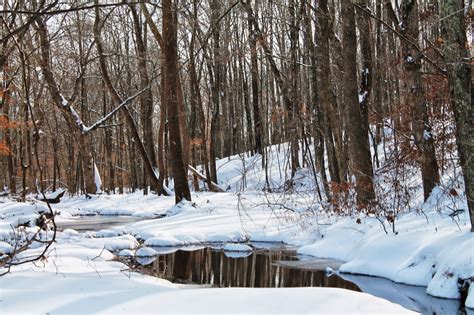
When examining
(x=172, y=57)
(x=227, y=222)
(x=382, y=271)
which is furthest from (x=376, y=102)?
(x=382, y=271)

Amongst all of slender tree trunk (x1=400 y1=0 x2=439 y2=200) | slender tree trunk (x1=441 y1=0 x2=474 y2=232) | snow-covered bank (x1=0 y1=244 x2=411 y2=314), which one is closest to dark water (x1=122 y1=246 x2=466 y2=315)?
slender tree trunk (x1=441 y1=0 x2=474 y2=232)

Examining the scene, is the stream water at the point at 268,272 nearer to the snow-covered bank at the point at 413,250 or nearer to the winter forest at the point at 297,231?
the winter forest at the point at 297,231

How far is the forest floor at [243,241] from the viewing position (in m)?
3.94

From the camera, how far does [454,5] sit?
626 centimetres

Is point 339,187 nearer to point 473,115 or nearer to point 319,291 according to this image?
point 473,115

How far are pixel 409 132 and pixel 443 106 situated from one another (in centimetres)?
92

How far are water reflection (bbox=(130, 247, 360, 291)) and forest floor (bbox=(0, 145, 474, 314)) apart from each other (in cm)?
59

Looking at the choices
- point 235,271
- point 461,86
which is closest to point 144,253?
point 235,271

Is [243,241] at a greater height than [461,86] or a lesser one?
lesser

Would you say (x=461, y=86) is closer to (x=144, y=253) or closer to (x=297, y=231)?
(x=297, y=231)

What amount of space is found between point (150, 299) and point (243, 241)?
268 inches

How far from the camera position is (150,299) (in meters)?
4.00

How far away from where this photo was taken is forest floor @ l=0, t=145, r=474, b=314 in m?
3.94

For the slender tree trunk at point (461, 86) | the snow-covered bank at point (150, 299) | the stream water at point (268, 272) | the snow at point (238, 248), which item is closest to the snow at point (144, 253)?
the stream water at point (268, 272)
